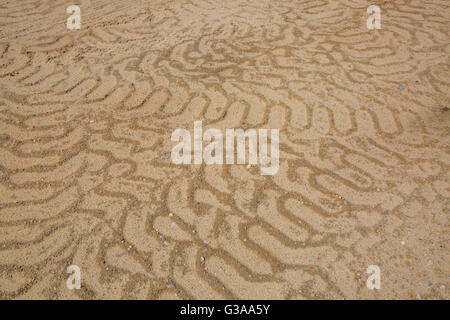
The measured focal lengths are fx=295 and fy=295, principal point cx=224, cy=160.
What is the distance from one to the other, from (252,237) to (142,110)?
6.37ft

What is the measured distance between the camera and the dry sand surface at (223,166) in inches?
83.3

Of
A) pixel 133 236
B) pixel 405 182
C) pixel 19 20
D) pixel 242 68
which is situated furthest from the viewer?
pixel 19 20

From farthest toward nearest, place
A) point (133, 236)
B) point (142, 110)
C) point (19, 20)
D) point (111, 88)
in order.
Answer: point (19, 20) < point (111, 88) < point (142, 110) < point (133, 236)

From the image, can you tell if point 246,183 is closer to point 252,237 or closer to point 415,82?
point 252,237

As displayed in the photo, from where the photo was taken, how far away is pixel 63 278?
206 cm

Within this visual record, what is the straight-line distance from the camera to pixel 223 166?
9.30ft

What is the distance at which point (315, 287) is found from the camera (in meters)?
2.03

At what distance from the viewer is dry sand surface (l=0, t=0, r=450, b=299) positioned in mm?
2115

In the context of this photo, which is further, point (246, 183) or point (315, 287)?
point (246, 183)

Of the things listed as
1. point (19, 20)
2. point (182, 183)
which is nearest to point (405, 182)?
point (182, 183)

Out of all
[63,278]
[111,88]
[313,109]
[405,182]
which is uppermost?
[111,88]

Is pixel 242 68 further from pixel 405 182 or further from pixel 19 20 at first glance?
pixel 19 20
